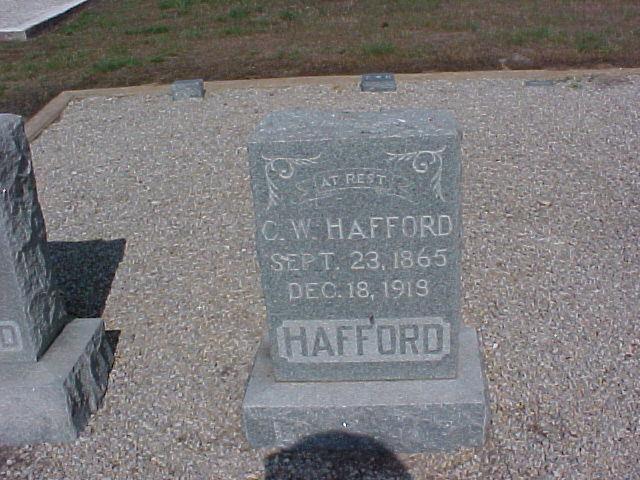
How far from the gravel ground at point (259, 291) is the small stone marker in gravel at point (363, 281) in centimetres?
20

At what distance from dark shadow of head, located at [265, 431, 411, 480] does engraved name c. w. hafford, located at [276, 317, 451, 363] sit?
1.08ft

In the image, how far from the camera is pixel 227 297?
15.6ft

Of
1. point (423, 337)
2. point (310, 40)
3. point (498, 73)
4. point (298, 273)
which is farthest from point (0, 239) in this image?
point (310, 40)

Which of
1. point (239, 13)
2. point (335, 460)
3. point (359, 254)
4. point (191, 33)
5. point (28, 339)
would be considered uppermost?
point (359, 254)

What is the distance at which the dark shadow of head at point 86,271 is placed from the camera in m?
4.80

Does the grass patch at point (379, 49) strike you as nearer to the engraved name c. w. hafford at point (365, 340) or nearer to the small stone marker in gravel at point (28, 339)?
the small stone marker in gravel at point (28, 339)

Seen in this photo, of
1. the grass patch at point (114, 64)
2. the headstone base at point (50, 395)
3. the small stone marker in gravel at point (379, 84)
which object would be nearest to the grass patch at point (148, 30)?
the grass patch at point (114, 64)

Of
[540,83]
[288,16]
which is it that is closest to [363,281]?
[540,83]

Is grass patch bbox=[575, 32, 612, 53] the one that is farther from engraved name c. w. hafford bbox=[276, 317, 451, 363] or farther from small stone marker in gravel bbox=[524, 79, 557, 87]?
engraved name c. w. hafford bbox=[276, 317, 451, 363]

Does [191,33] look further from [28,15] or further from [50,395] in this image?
[50,395]

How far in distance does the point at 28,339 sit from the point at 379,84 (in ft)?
17.8

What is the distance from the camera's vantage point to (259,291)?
15.7 ft

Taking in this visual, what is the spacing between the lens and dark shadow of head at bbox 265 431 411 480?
338cm

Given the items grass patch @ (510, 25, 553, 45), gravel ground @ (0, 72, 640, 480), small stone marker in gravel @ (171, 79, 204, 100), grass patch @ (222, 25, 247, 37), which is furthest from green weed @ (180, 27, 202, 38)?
grass patch @ (510, 25, 553, 45)
